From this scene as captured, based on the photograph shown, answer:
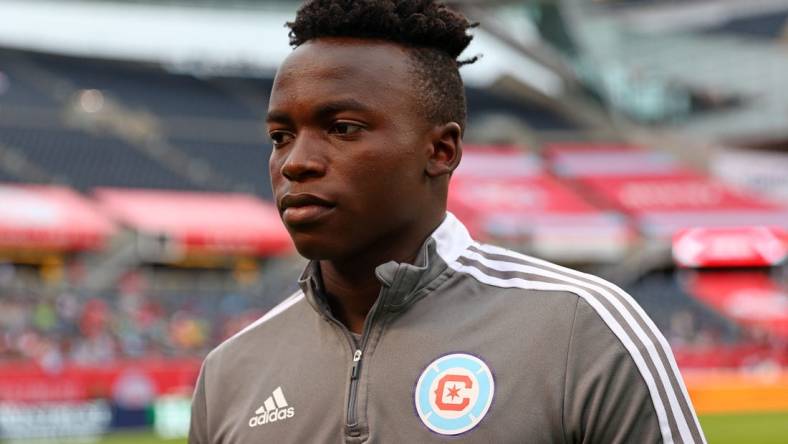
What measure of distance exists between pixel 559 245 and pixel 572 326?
28.1m

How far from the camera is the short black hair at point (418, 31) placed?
1.94 meters


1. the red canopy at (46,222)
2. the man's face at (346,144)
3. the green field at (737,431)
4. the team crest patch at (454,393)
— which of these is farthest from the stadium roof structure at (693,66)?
the team crest patch at (454,393)

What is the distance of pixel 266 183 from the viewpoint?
95.8 feet

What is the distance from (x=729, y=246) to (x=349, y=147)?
99.4ft

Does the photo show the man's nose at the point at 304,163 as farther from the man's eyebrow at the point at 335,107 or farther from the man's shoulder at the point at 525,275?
the man's shoulder at the point at 525,275

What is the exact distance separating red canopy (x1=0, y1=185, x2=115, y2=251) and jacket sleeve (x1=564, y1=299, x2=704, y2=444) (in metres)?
22.9

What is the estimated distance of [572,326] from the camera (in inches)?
71.6

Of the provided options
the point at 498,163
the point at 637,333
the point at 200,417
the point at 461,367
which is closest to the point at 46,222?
the point at 498,163

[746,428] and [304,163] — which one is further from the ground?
[304,163]

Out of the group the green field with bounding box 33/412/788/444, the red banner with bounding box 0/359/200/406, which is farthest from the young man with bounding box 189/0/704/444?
the red banner with bounding box 0/359/200/406

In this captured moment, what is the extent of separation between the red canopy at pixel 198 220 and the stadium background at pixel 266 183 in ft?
0.20

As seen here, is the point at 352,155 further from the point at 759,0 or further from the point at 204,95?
the point at 759,0

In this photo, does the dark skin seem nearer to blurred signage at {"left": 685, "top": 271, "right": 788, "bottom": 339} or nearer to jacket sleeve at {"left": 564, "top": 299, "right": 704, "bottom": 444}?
jacket sleeve at {"left": 564, "top": 299, "right": 704, "bottom": 444}

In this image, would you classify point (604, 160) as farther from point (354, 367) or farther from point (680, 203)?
point (354, 367)
